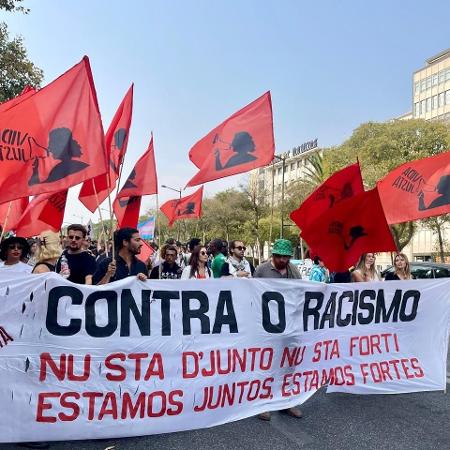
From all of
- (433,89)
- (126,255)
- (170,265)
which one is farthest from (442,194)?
(433,89)

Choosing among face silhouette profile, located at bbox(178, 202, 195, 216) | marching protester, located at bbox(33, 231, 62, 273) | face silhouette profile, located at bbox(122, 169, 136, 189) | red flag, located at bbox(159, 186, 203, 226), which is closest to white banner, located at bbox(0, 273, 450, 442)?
marching protester, located at bbox(33, 231, 62, 273)

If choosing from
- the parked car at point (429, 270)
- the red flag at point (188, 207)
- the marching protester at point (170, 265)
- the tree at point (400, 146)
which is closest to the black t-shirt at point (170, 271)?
the marching protester at point (170, 265)

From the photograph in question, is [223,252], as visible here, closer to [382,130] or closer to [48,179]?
[48,179]

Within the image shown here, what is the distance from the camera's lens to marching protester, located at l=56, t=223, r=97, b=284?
4547 millimetres

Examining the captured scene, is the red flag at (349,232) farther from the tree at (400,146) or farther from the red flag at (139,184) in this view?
the tree at (400,146)

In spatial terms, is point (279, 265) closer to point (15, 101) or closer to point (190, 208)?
point (15, 101)

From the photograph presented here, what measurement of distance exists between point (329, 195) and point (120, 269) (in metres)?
2.34

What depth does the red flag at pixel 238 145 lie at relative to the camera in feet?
21.8

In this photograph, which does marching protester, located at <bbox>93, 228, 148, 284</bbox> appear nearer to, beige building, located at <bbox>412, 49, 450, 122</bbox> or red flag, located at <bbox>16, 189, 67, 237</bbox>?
red flag, located at <bbox>16, 189, 67, 237</bbox>

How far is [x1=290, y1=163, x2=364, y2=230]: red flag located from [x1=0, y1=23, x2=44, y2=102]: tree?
38.9 feet

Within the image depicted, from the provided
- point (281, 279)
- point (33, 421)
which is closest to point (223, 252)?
point (281, 279)

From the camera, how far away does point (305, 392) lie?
436 centimetres

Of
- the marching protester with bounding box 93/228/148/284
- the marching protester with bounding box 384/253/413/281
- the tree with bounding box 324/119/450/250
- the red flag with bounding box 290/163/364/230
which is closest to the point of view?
the marching protester with bounding box 93/228/148/284

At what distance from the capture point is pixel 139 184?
318 inches
